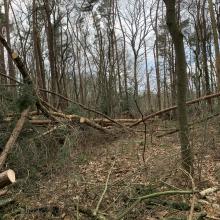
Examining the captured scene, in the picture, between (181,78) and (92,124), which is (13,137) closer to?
(92,124)

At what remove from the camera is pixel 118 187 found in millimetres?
5809

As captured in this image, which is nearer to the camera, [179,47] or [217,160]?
[179,47]

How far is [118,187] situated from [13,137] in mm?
2684

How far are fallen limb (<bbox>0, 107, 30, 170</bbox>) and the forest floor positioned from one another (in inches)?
25.5

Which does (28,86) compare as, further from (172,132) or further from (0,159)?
A: (172,132)

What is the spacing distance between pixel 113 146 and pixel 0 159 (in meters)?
3.97

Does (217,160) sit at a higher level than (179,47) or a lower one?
lower

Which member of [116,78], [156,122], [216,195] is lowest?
[216,195]

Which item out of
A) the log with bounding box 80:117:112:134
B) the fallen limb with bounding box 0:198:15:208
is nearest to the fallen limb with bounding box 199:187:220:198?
the fallen limb with bounding box 0:198:15:208

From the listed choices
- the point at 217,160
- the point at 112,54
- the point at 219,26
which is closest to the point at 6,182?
the point at 217,160

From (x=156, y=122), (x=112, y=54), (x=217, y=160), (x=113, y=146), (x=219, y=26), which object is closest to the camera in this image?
(x=217, y=160)

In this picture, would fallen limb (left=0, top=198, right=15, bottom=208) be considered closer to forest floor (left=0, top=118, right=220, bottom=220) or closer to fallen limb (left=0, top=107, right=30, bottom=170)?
forest floor (left=0, top=118, right=220, bottom=220)

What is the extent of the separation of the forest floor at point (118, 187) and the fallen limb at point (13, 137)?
0.65 meters

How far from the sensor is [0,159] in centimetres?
664
